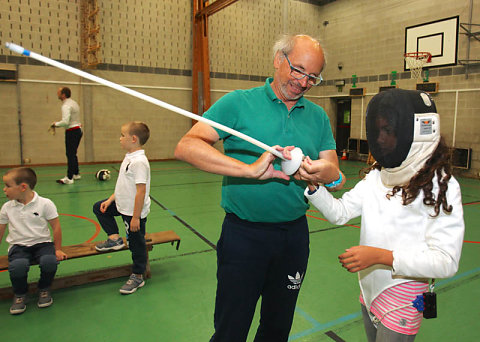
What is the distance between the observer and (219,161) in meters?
1.47

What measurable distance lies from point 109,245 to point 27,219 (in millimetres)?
745

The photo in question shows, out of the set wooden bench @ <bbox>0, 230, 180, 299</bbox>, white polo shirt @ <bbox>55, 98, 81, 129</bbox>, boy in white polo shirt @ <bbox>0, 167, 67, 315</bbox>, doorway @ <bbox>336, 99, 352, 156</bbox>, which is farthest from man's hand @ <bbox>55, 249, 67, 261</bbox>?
doorway @ <bbox>336, 99, 352, 156</bbox>

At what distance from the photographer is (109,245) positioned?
3293 millimetres

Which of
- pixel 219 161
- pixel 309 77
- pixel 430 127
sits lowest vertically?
pixel 219 161

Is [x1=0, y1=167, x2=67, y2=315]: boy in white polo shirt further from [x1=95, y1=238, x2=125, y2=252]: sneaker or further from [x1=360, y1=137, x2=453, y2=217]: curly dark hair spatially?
[x1=360, y1=137, x2=453, y2=217]: curly dark hair

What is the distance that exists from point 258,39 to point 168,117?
470cm

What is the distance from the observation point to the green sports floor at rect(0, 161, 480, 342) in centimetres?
256

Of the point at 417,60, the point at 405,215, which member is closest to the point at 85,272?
the point at 405,215

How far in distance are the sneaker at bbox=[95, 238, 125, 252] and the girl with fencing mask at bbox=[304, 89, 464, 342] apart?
241 cm

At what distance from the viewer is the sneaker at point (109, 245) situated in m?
3.25

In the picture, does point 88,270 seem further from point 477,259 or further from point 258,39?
point 258,39

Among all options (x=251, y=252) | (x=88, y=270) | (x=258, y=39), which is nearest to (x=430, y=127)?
(x=251, y=252)

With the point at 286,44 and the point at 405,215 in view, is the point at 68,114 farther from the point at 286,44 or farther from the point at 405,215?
the point at 405,215

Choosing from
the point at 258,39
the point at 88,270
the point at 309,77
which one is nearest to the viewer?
the point at 309,77
